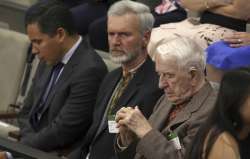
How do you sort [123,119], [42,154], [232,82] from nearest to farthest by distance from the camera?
[42,154] → [232,82] → [123,119]

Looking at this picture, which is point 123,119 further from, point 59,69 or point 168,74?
point 59,69

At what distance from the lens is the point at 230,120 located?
2.68 m

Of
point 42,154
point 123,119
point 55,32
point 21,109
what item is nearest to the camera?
point 42,154

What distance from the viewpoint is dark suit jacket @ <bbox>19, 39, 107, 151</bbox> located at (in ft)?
13.0

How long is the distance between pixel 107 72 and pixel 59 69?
0.32 m

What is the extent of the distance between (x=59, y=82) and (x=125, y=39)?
541mm

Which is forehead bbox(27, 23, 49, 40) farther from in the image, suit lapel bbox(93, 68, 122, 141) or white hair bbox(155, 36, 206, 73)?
white hair bbox(155, 36, 206, 73)

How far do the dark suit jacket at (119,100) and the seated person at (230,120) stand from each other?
35.2 inches

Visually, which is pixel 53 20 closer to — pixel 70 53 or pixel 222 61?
pixel 70 53

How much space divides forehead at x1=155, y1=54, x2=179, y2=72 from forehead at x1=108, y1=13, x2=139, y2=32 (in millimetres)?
540

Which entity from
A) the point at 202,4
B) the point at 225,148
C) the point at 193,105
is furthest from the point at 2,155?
the point at 202,4

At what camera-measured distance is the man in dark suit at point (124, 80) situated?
3.67 m

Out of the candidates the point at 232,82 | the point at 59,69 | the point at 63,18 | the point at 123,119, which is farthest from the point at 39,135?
the point at 232,82

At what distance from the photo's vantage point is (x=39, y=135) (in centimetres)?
406
